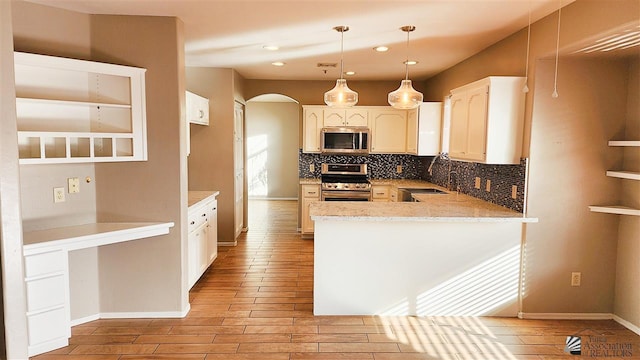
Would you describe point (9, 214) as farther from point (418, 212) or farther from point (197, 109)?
point (197, 109)

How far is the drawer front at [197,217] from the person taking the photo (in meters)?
3.61

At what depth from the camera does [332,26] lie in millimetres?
3277

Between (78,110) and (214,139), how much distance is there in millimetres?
2407

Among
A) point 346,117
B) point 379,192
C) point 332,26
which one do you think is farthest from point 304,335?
point 346,117

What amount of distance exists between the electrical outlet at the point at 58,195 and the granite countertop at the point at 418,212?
196 centimetres

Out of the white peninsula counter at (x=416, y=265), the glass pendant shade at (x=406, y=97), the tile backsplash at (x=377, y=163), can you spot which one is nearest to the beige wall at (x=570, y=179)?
the white peninsula counter at (x=416, y=265)

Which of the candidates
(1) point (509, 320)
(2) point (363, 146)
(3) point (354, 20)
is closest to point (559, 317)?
(1) point (509, 320)

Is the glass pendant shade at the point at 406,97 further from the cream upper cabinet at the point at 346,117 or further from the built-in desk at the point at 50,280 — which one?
the cream upper cabinet at the point at 346,117

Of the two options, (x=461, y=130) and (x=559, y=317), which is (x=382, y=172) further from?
(x=559, y=317)

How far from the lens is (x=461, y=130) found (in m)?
3.89

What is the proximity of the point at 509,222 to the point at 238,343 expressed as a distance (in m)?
2.38

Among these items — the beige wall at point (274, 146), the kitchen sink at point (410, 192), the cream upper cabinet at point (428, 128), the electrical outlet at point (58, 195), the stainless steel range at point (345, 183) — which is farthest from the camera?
the beige wall at point (274, 146)

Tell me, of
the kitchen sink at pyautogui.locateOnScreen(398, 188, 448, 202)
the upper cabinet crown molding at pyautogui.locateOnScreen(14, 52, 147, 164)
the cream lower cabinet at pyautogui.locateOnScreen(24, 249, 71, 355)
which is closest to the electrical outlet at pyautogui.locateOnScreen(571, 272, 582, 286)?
the kitchen sink at pyautogui.locateOnScreen(398, 188, 448, 202)

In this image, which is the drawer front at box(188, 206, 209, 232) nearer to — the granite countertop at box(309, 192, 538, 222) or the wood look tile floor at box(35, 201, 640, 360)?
the wood look tile floor at box(35, 201, 640, 360)
